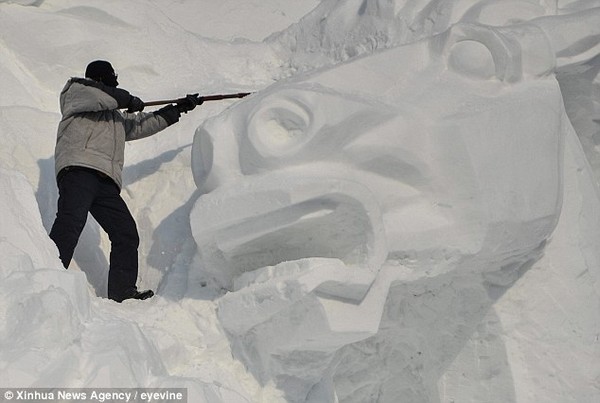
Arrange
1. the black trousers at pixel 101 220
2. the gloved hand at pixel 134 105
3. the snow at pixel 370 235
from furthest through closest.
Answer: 1. the gloved hand at pixel 134 105
2. the black trousers at pixel 101 220
3. the snow at pixel 370 235

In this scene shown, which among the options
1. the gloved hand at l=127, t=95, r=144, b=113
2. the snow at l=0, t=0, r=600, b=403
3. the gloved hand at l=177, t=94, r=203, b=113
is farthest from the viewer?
the gloved hand at l=177, t=94, r=203, b=113

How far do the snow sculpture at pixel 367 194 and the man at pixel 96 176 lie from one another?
9.6 inches

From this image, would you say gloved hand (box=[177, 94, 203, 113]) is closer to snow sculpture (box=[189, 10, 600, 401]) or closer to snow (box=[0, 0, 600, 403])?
snow (box=[0, 0, 600, 403])

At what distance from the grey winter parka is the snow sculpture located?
0.34 metres

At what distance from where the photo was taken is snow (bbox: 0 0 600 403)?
281 centimetres

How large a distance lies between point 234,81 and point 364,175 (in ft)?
5.08

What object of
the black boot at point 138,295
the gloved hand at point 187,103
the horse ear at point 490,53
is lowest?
the black boot at point 138,295

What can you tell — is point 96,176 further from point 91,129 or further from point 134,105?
point 134,105

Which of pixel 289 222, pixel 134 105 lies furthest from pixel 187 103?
pixel 289 222

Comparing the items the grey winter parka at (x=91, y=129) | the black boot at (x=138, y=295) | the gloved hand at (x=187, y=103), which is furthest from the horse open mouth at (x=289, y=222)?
the gloved hand at (x=187, y=103)

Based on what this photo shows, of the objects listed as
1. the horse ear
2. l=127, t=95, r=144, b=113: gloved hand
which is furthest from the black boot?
the horse ear

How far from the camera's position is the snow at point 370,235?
111 inches

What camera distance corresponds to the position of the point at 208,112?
3938 mm

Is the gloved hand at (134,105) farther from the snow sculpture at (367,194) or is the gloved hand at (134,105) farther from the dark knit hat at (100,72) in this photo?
the snow sculpture at (367,194)
